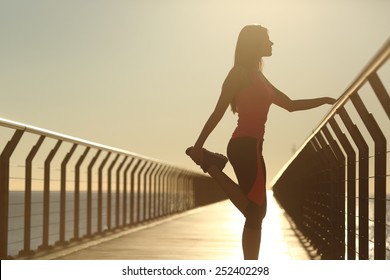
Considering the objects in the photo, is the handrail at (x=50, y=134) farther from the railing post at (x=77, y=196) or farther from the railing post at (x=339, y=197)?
the railing post at (x=339, y=197)

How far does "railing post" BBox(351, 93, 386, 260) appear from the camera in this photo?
3463mm

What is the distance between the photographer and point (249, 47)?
3.73 m

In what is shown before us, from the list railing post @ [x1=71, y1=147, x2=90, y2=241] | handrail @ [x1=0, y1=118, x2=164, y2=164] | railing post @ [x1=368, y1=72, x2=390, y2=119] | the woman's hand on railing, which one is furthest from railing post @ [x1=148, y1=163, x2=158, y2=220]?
railing post @ [x1=368, y1=72, x2=390, y2=119]

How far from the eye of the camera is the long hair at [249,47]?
145 inches

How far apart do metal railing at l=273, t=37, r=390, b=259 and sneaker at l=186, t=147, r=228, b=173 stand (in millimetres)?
591

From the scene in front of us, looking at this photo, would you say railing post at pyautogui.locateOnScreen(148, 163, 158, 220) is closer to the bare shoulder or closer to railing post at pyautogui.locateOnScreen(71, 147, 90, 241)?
railing post at pyautogui.locateOnScreen(71, 147, 90, 241)

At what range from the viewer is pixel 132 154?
960 cm

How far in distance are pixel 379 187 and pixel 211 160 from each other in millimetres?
687

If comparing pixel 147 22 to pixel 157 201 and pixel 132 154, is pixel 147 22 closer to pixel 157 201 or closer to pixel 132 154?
pixel 132 154

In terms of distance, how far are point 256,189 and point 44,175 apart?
9.31 feet

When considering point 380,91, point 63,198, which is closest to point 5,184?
point 63,198

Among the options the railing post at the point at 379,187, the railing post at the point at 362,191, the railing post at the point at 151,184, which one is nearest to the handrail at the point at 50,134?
the railing post at the point at 362,191

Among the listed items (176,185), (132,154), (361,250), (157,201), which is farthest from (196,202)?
(361,250)

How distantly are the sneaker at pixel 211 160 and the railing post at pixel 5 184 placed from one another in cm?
189
